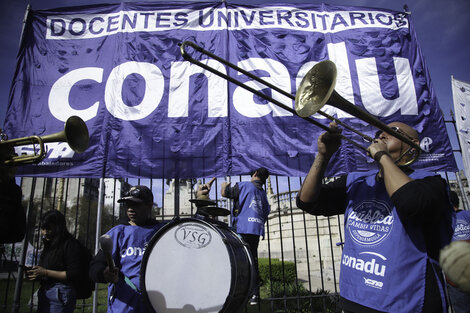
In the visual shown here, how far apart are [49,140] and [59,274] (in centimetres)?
166

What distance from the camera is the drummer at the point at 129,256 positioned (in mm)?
2520

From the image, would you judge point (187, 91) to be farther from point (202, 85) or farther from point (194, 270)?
point (194, 270)

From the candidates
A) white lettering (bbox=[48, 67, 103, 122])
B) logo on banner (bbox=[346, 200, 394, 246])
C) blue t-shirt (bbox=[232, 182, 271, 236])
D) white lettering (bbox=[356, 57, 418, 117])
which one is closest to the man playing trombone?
logo on banner (bbox=[346, 200, 394, 246])

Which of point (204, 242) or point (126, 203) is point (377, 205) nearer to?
point (204, 242)

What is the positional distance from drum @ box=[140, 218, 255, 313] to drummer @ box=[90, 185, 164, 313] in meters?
0.20

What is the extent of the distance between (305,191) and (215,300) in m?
1.05

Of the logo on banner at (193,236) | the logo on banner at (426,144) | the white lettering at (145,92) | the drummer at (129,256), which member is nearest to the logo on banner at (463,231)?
the logo on banner at (426,144)

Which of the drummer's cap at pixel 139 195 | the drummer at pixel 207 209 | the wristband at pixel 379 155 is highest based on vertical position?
the wristband at pixel 379 155

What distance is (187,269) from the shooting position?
2.39 meters

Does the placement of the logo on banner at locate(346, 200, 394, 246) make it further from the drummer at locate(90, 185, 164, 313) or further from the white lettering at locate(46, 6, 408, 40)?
the white lettering at locate(46, 6, 408, 40)

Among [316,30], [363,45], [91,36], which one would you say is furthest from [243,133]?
Result: [91,36]

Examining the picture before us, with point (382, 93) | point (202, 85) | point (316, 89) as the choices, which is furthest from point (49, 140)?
point (382, 93)

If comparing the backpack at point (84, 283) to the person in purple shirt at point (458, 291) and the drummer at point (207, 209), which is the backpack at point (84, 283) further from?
the person in purple shirt at point (458, 291)

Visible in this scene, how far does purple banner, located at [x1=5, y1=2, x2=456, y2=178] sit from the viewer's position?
540 centimetres
